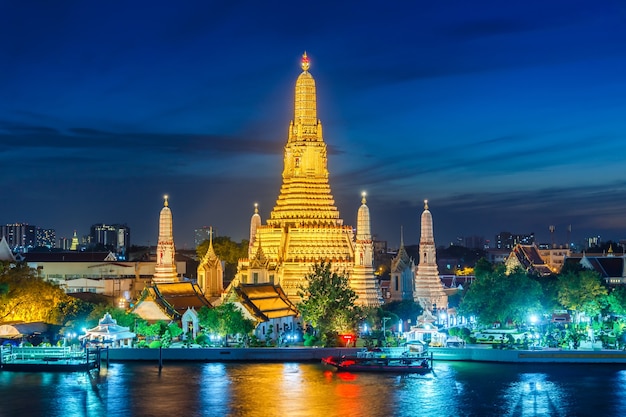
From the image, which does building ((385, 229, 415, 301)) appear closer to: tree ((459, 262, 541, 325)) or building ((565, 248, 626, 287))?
tree ((459, 262, 541, 325))

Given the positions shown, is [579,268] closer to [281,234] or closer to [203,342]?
[281,234]

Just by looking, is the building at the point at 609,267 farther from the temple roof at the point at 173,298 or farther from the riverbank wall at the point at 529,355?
the temple roof at the point at 173,298

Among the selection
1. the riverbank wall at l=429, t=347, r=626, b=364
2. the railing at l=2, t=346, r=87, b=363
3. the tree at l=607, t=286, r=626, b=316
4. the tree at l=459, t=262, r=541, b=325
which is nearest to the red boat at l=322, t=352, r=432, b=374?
the riverbank wall at l=429, t=347, r=626, b=364

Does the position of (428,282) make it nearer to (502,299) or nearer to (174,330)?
(502,299)

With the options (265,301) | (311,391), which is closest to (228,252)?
(265,301)

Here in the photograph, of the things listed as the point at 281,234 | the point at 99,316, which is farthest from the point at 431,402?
the point at 281,234

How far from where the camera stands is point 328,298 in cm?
6150

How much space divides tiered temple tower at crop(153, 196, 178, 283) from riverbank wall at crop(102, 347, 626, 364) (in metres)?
15.6

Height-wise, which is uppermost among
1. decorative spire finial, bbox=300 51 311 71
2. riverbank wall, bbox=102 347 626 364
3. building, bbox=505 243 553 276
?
decorative spire finial, bbox=300 51 311 71

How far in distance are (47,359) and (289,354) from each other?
12815mm

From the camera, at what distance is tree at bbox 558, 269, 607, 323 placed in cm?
7206

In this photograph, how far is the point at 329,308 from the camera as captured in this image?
201ft

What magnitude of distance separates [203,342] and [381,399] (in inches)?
655

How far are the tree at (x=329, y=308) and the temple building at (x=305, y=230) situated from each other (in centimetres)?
653
